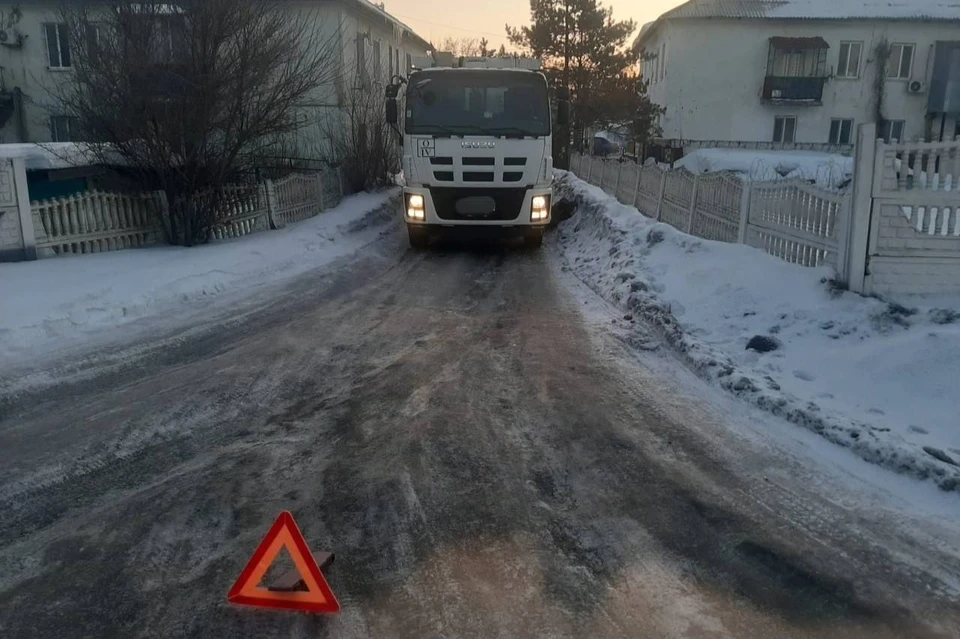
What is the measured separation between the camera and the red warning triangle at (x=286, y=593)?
3.32 m

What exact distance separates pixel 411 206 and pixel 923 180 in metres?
8.64

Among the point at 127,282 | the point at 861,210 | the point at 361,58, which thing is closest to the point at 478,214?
the point at 127,282

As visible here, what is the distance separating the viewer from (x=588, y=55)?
Result: 39094 mm

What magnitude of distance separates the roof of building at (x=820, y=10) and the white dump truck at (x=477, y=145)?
26.0 meters

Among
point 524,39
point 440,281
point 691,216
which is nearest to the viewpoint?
point 440,281

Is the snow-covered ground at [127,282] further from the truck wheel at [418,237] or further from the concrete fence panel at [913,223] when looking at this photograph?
the concrete fence panel at [913,223]

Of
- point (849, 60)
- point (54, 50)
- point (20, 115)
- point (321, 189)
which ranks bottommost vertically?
point (321, 189)

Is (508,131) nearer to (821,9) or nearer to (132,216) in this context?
(132,216)

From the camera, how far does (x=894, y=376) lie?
20.0 feet

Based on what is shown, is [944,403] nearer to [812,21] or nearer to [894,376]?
[894,376]

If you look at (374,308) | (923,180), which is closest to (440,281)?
(374,308)

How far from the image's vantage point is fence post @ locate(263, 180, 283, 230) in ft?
49.1

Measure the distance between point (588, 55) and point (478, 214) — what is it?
28.5m

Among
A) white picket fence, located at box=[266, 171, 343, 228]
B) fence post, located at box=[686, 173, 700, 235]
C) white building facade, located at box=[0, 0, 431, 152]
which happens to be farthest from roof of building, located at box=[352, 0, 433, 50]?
fence post, located at box=[686, 173, 700, 235]
